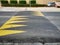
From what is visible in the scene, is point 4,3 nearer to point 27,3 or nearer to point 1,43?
point 27,3

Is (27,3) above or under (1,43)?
under

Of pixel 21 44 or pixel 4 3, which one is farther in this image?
pixel 4 3

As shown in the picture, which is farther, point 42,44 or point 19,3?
point 19,3

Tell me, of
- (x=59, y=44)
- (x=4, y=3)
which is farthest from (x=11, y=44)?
(x=4, y=3)

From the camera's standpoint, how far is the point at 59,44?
7.20m

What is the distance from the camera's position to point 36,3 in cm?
4375

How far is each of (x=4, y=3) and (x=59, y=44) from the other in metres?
36.6

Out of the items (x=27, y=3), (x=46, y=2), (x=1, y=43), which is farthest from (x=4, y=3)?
(x=1, y=43)

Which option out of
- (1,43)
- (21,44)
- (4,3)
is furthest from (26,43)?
(4,3)

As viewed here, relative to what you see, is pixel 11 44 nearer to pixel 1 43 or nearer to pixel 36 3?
pixel 1 43

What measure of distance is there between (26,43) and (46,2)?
1453 inches

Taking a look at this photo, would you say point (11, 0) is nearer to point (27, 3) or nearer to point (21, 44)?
point (27, 3)

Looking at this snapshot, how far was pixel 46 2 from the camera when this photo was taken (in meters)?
43.8

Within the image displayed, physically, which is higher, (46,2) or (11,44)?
(11,44)
